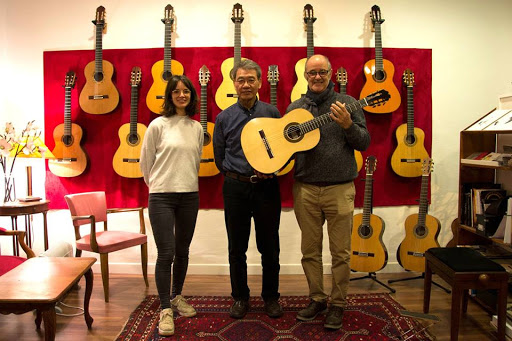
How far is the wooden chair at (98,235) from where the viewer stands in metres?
2.76

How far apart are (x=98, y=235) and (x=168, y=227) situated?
3.36ft

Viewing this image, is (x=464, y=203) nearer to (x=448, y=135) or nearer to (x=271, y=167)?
(x=448, y=135)

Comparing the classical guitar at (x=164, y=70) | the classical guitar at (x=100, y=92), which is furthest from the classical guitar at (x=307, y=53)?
the classical guitar at (x=100, y=92)

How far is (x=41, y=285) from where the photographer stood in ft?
6.10

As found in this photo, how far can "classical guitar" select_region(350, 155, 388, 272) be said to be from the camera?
3061 millimetres

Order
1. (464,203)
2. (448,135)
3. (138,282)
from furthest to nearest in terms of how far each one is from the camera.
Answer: (448,135), (138,282), (464,203)

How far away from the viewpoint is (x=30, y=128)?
307 cm

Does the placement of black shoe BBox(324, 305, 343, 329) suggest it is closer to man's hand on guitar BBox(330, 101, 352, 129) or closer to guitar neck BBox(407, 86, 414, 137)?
man's hand on guitar BBox(330, 101, 352, 129)

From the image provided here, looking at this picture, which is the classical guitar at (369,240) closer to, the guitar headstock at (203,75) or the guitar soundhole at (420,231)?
the guitar soundhole at (420,231)

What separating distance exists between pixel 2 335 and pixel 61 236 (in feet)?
4.23

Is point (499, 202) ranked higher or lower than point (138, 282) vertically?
higher

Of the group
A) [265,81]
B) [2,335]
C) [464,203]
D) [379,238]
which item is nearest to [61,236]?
[2,335]

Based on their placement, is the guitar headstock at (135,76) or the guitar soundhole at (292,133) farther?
the guitar headstock at (135,76)

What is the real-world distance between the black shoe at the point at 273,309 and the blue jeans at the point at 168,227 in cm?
63
